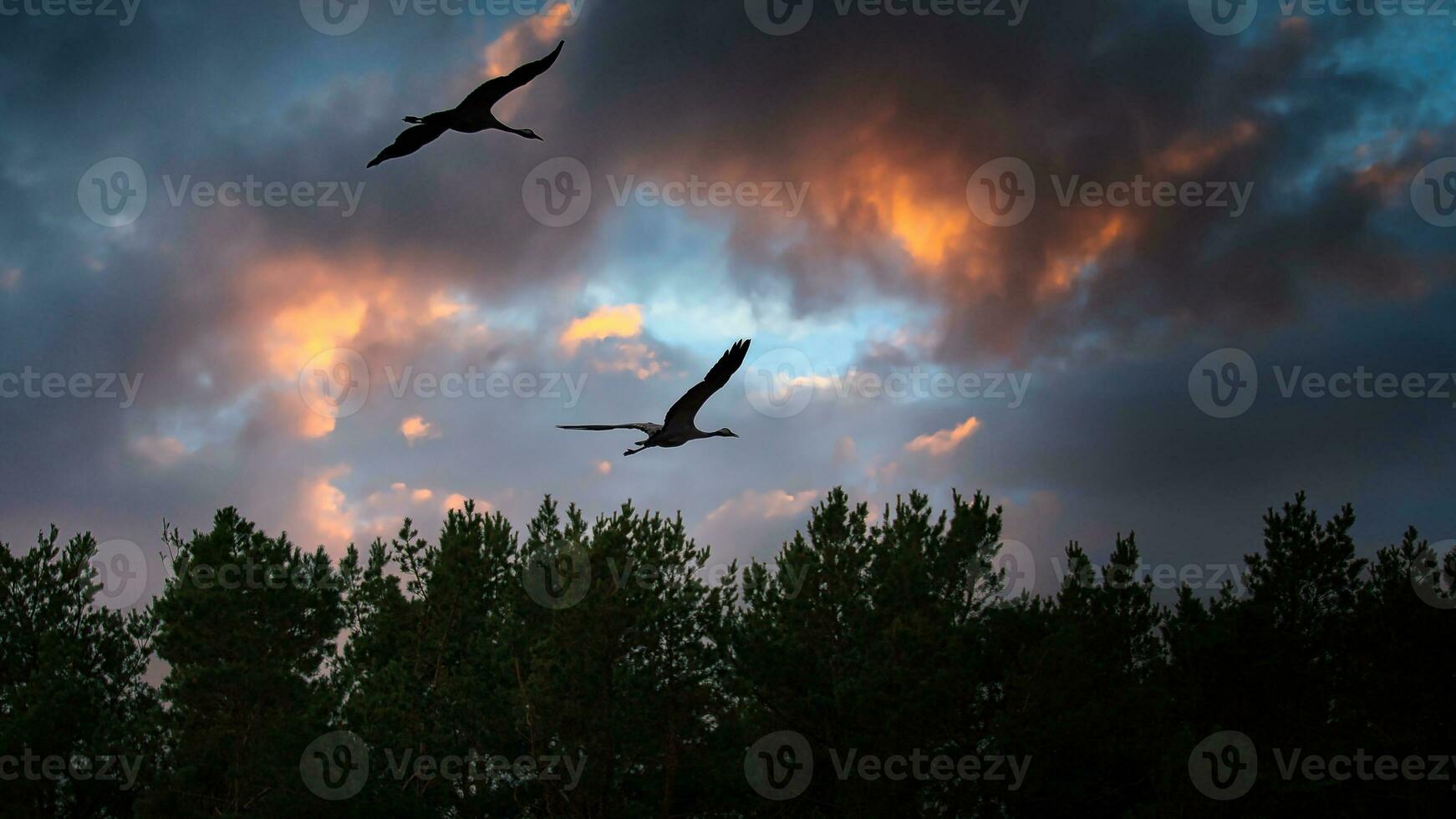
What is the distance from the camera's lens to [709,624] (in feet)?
101

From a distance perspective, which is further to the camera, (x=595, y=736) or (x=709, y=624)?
(x=709, y=624)

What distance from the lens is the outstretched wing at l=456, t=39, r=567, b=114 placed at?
12.6m

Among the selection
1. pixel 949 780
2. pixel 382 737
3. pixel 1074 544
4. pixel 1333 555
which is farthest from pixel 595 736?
pixel 1333 555

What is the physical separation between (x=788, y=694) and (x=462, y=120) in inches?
780

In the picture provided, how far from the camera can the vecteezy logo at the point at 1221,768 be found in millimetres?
24859

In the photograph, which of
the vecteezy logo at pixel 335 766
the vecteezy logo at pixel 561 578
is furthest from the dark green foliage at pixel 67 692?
the vecteezy logo at pixel 561 578

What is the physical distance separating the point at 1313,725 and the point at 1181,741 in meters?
11.3

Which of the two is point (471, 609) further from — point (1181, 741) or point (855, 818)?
point (1181, 741)

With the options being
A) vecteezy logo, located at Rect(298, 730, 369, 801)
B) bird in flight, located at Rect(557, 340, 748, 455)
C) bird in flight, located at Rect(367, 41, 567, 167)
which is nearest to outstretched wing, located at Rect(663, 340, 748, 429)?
bird in flight, located at Rect(557, 340, 748, 455)
